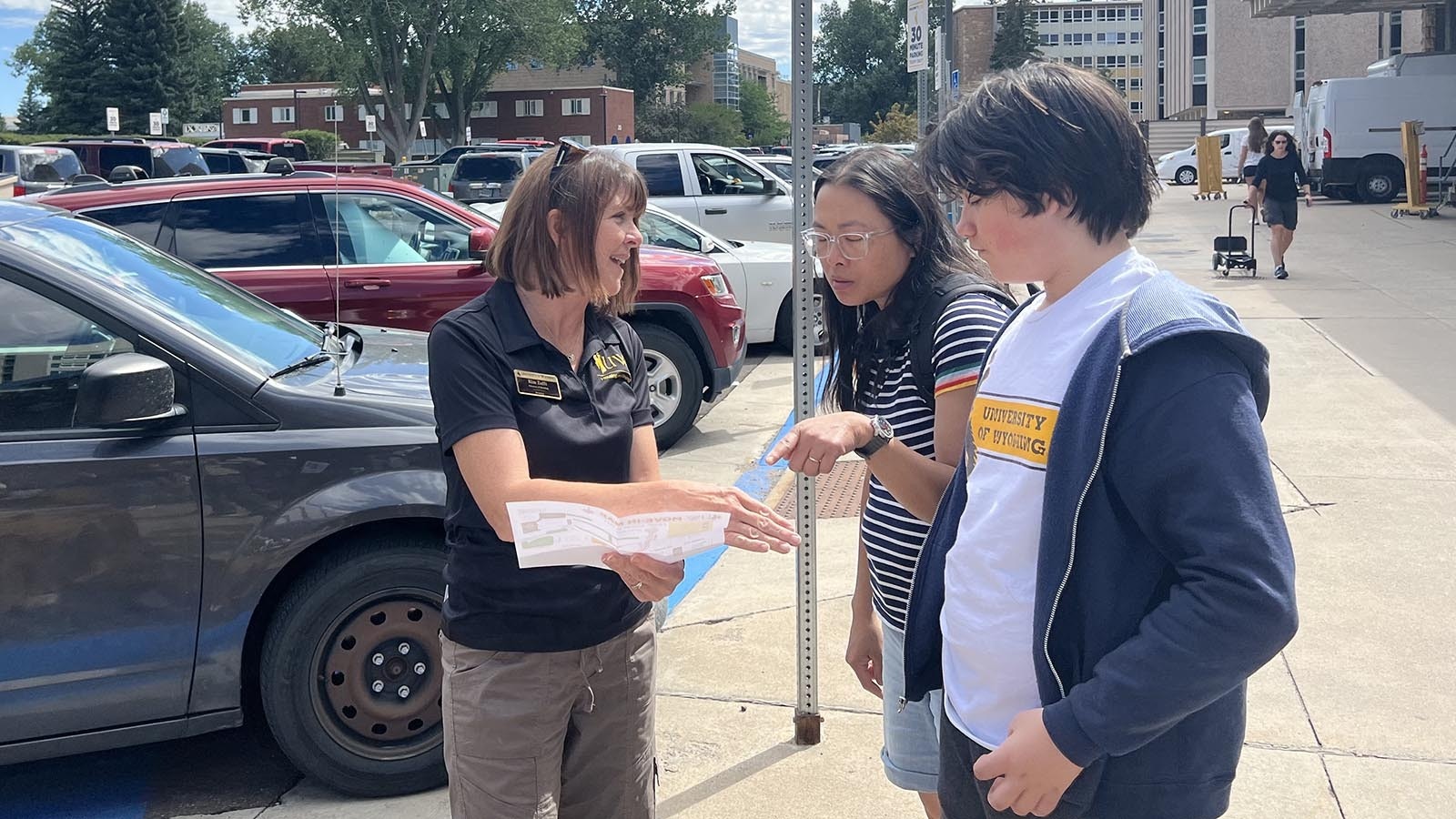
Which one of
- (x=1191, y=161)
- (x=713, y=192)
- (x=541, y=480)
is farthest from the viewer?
(x=1191, y=161)

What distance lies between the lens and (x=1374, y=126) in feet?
88.9

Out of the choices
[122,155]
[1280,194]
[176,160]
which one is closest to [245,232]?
[1280,194]

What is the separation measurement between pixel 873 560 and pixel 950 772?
72 cm

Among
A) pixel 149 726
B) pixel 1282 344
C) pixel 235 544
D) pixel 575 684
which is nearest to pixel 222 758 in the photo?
pixel 149 726

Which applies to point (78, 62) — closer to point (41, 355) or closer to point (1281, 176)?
point (1281, 176)

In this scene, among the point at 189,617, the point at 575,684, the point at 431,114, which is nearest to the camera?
the point at 575,684

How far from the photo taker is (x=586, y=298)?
252 cm

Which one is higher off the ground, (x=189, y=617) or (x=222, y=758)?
(x=189, y=617)

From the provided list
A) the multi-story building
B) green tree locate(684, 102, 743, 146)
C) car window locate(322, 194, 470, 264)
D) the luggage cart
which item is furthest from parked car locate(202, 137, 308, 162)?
the multi-story building

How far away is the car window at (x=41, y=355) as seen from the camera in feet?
11.6

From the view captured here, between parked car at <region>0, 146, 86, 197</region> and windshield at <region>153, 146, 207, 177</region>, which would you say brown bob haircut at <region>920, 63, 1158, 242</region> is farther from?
windshield at <region>153, 146, 207, 177</region>

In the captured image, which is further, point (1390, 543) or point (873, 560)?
point (1390, 543)

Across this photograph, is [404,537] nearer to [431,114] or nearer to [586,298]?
[586,298]

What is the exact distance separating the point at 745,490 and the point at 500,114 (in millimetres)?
81572
